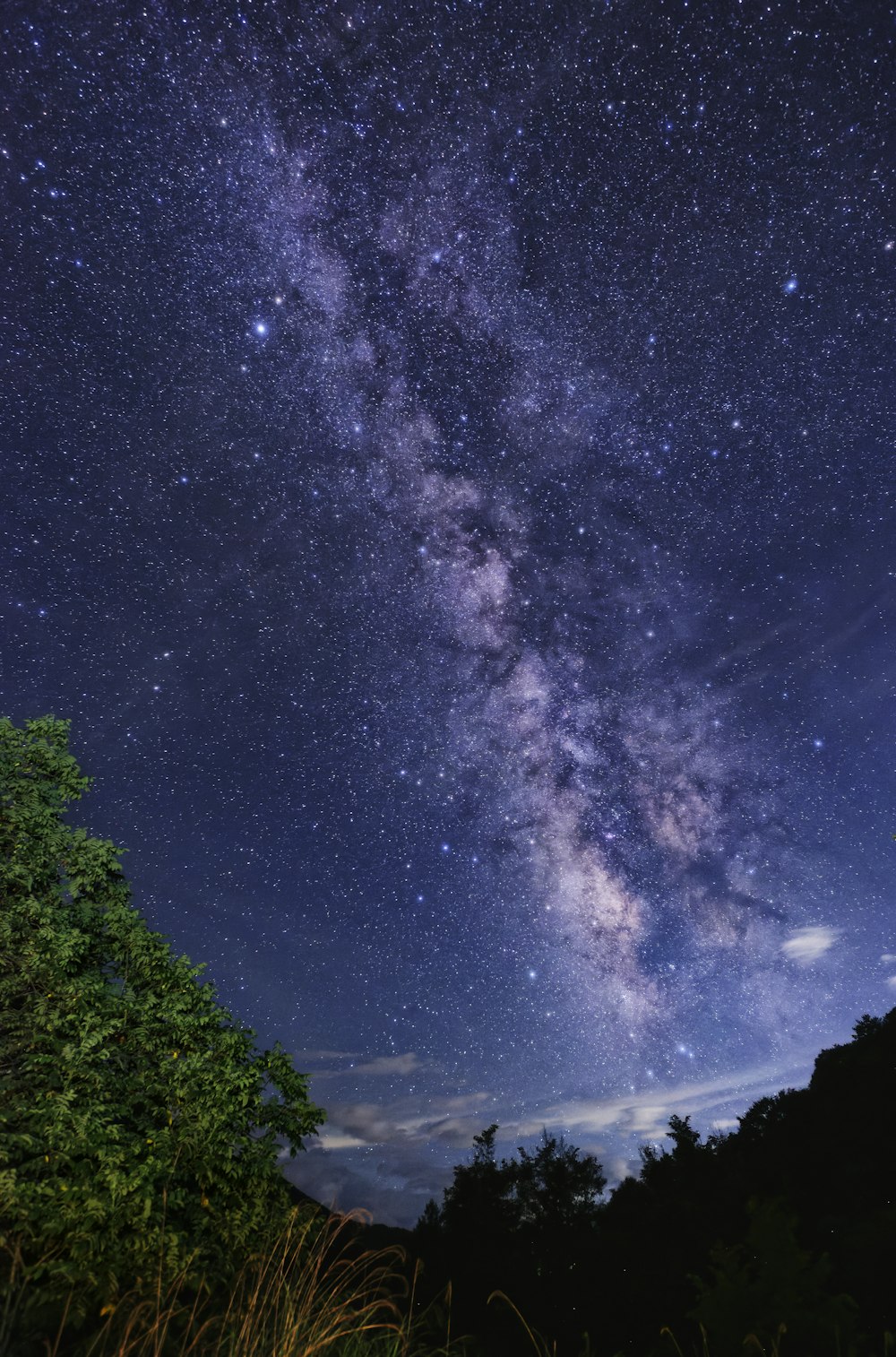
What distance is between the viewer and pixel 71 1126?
26.2 ft

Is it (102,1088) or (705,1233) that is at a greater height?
(102,1088)

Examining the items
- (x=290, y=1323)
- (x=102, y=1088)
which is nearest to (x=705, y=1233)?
(x=102, y=1088)

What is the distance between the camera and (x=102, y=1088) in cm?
870

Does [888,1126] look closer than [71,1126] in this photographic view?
No

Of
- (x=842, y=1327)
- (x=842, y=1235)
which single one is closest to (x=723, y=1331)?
(x=842, y=1327)

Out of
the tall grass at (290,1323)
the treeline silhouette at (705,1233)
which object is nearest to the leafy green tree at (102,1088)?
the tall grass at (290,1323)

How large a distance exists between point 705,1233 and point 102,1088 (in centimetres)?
3307

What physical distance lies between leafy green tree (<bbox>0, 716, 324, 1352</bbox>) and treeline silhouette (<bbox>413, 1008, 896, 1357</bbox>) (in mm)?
12122

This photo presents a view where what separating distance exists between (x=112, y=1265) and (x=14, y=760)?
6.58 m

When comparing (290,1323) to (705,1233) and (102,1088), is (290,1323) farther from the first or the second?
(705,1233)

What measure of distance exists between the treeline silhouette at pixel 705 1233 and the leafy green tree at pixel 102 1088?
39.8 ft

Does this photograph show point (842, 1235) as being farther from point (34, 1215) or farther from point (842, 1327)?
point (34, 1215)

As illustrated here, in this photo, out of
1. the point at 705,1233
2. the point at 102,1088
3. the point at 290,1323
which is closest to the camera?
the point at 290,1323

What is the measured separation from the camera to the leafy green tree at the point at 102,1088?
7.31 m
